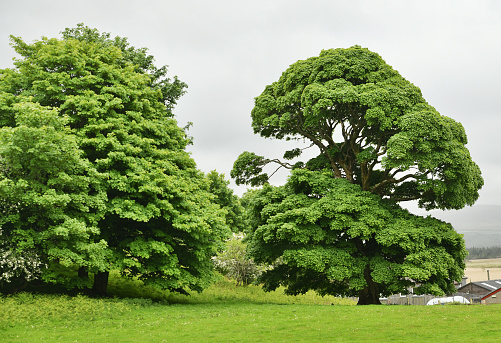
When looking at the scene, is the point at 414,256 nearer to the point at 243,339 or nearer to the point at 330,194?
the point at 330,194

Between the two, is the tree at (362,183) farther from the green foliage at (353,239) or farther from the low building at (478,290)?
the low building at (478,290)

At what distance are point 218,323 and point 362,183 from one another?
15322mm

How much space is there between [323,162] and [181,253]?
38.8 ft

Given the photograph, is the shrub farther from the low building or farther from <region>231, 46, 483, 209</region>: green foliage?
the low building

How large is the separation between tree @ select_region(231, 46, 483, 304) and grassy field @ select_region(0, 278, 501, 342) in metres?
4.27

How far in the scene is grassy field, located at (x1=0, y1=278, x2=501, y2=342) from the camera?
44.3 ft

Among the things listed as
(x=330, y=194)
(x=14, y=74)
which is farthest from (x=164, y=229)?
(x=14, y=74)

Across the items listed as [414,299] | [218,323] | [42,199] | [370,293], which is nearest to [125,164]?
[42,199]

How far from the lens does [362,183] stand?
28.1 meters

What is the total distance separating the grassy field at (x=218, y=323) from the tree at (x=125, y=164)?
245 cm

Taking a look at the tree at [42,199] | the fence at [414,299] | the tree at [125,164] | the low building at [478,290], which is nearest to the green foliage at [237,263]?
the tree at [125,164]

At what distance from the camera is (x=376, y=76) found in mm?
27016

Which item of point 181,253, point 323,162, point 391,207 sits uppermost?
point 323,162

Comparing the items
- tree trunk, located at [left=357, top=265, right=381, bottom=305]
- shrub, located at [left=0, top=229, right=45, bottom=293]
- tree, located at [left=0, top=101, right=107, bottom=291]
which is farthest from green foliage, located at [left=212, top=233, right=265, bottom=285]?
shrub, located at [left=0, top=229, right=45, bottom=293]
